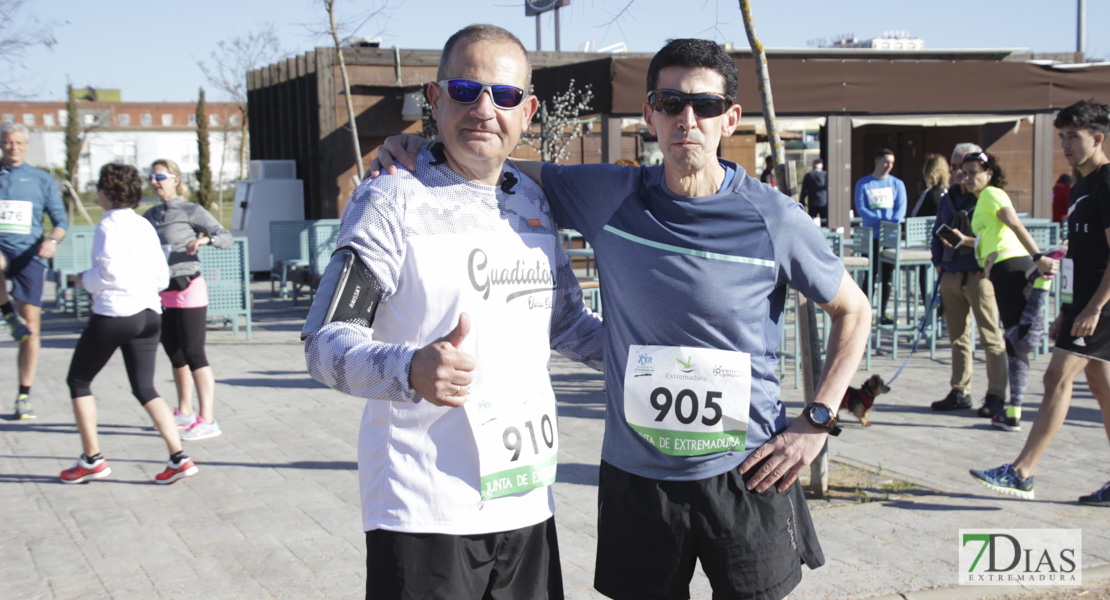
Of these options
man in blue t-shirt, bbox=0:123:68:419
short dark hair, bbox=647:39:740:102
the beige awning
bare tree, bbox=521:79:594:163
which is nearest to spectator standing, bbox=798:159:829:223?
the beige awning

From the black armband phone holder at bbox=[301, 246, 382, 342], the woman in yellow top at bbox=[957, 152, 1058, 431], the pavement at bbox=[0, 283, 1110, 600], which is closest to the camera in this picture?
the black armband phone holder at bbox=[301, 246, 382, 342]

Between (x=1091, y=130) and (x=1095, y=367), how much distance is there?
121 centimetres

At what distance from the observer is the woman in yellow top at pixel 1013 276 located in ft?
20.3

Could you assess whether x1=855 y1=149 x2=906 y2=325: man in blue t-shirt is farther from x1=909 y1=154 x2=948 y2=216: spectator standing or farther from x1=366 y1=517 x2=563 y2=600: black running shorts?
x1=366 y1=517 x2=563 y2=600: black running shorts

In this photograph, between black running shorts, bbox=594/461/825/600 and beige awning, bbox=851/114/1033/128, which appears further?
beige awning, bbox=851/114/1033/128

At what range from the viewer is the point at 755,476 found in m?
2.30

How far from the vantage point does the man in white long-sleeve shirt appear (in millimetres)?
2025

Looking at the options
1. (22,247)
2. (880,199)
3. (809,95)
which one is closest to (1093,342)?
(880,199)

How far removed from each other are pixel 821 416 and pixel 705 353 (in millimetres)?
340

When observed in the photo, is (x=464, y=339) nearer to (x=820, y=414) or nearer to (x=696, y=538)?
(x=696, y=538)

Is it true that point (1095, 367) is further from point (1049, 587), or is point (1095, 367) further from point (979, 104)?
point (979, 104)

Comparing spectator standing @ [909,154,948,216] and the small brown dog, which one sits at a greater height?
spectator standing @ [909,154,948,216]

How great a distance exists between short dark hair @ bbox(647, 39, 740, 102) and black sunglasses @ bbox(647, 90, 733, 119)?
4 centimetres

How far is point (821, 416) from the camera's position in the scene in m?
2.31
